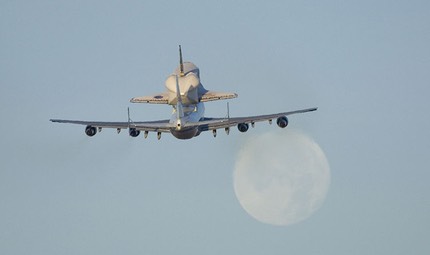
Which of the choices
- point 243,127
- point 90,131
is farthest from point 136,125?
point 243,127

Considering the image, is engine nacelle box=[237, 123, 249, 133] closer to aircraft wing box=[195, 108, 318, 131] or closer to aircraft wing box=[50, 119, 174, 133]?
aircraft wing box=[195, 108, 318, 131]

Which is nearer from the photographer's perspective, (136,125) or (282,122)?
(282,122)

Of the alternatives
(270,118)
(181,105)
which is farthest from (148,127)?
(270,118)

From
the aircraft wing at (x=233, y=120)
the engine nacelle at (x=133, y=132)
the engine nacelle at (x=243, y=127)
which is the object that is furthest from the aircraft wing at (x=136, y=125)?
the engine nacelle at (x=243, y=127)

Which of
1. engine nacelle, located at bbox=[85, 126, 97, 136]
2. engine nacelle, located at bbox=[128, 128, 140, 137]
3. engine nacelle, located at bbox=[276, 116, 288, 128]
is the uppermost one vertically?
engine nacelle, located at bbox=[85, 126, 97, 136]

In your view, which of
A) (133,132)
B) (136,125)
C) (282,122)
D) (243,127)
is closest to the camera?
(282,122)

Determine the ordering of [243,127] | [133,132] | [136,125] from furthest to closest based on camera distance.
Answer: [136,125]
[133,132]
[243,127]

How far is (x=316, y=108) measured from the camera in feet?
598

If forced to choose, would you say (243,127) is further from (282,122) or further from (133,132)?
(133,132)

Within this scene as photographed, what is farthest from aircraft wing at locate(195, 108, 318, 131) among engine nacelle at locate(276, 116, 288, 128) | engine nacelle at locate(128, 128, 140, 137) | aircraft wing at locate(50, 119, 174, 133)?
engine nacelle at locate(128, 128, 140, 137)

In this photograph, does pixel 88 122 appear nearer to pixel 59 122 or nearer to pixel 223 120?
pixel 59 122

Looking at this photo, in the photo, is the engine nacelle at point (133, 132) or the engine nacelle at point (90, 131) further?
the engine nacelle at point (90, 131)

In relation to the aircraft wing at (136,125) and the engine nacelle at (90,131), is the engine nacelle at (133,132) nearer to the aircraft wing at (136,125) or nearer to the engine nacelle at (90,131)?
Answer: the aircraft wing at (136,125)

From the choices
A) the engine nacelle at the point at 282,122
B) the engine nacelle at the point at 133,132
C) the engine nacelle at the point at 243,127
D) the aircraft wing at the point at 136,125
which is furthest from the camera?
the engine nacelle at the point at 133,132
